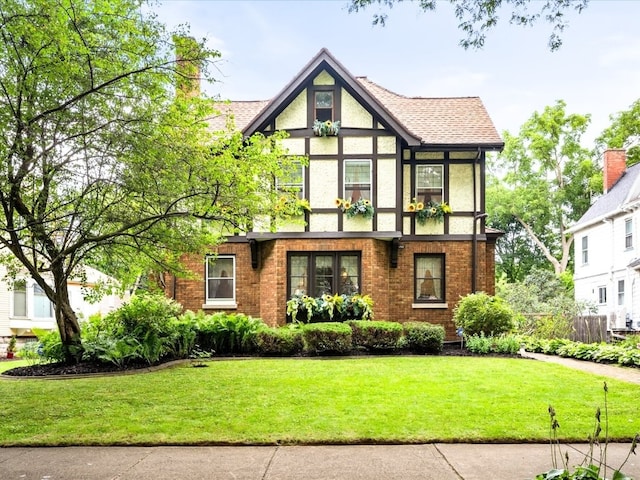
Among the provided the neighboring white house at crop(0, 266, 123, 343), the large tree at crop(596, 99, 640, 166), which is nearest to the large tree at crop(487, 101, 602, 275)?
the large tree at crop(596, 99, 640, 166)

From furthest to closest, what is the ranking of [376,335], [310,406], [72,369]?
[376,335] → [72,369] → [310,406]

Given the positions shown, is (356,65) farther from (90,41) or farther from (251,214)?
(90,41)

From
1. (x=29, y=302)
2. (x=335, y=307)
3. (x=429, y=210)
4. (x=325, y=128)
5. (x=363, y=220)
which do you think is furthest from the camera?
(x=29, y=302)

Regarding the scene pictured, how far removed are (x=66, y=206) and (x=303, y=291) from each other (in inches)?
357

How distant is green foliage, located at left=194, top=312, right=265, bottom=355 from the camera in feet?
45.4

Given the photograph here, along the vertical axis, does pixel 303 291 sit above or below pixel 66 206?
below

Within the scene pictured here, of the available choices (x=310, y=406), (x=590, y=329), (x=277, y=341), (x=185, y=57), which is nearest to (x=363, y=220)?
(x=277, y=341)

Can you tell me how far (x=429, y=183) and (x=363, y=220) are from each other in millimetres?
2647

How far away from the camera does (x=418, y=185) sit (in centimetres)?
1798

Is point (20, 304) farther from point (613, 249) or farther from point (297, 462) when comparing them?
point (613, 249)

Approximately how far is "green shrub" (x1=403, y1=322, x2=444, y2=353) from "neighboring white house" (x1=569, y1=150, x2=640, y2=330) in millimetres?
13071

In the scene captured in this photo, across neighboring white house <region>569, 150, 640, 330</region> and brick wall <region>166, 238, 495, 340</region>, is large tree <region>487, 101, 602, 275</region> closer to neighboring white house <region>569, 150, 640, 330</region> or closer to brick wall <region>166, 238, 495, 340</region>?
neighboring white house <region>569, 150, 640, 330</region>

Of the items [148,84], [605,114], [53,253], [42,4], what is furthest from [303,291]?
[605,114]

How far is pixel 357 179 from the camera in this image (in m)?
17.3
